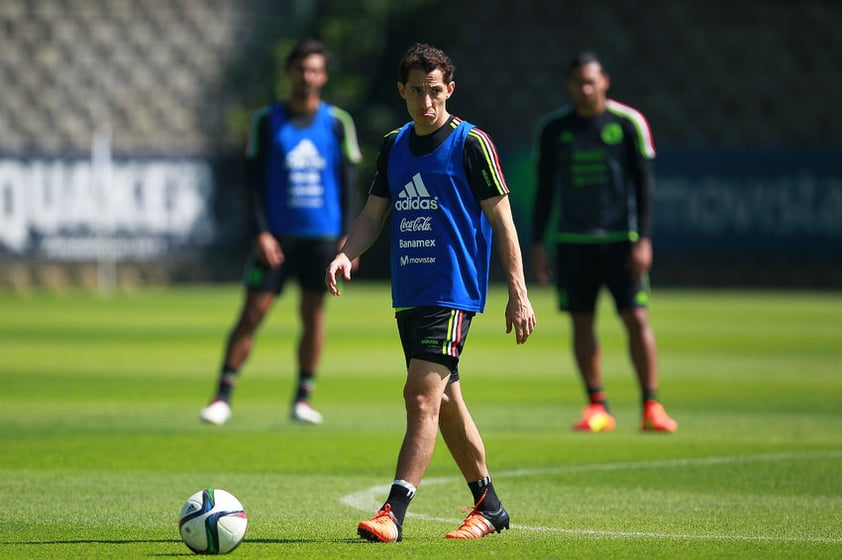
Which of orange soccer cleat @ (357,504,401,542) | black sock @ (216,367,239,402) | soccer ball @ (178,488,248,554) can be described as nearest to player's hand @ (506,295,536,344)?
orange soccer cleat @ (357,504,401,542)

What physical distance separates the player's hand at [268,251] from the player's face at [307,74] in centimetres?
106

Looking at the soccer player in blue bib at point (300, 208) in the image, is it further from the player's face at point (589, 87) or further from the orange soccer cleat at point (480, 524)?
the orange soccer cleat at point (480, 524)

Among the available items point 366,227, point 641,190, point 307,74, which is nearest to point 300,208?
point 307,74

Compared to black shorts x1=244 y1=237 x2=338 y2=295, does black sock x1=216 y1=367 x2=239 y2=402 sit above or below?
below

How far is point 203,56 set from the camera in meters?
36.9

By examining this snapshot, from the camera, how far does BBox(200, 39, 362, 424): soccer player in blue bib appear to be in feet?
38.0

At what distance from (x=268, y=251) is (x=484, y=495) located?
4.85 metres

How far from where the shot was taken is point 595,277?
1133 cm

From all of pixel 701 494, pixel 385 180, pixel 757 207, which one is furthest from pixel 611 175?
pixel 757 207

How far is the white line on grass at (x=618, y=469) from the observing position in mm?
6812

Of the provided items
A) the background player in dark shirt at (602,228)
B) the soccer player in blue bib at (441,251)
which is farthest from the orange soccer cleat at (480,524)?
the background player in dark shirt at (602,228)

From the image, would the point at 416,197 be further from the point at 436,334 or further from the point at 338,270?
the point at 436,334

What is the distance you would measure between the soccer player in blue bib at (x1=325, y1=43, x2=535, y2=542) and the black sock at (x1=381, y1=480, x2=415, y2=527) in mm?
122

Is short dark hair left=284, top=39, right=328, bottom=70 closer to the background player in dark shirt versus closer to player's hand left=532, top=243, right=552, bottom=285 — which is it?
the background player in dark shirt
